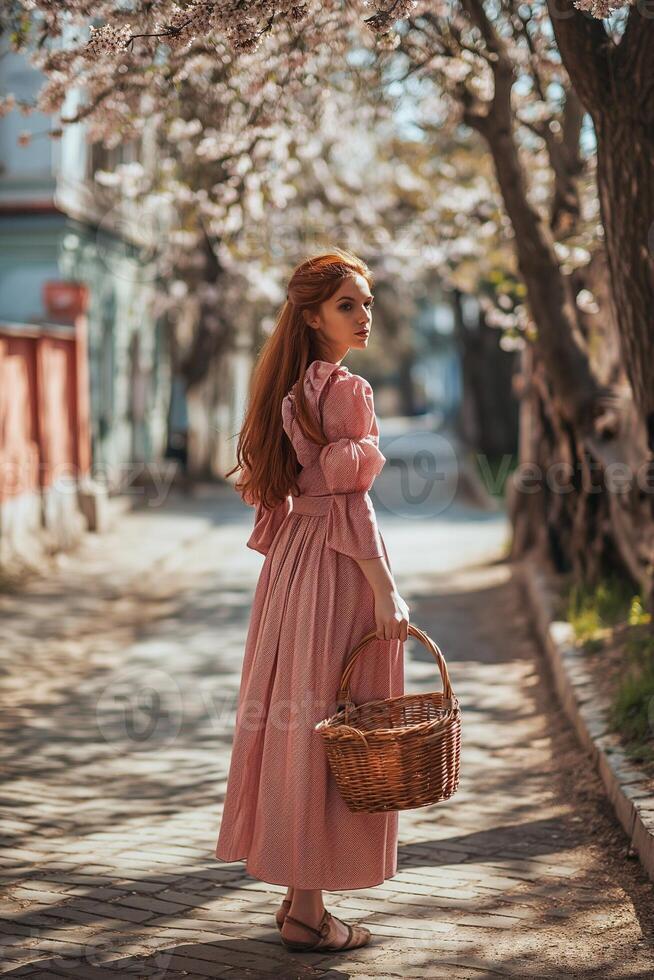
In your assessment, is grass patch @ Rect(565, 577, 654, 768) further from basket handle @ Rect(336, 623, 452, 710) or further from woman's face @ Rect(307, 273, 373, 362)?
woman's face @ Rect(307, 273, 373, 362)

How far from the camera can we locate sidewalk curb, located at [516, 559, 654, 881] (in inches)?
194

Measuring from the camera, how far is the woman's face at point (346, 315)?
4.16 m

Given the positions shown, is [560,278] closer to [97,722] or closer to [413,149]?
[97,722]

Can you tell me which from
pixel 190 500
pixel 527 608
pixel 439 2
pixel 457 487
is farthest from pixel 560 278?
pixel 457 487

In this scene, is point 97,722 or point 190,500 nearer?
point 97,722

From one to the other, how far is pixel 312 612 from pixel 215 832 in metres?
1.78

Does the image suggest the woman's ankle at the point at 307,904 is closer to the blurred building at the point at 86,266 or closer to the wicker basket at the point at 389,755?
the wicker basket at the point at 389,755

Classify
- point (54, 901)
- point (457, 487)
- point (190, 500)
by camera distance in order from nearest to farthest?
point (54, 901) < point (190, 500) < point (457, 487)

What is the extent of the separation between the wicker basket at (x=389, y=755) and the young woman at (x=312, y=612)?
4.2 inches

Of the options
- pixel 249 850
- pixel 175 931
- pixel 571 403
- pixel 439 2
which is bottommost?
pixel 175 931

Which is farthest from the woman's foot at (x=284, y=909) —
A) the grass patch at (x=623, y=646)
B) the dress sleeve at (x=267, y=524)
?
the grass patch at (x=623, y=646)

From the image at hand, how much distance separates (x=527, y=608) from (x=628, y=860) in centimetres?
622

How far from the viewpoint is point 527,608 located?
11.1 meters

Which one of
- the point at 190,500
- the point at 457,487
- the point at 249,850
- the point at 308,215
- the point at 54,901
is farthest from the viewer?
the point at 457,487
